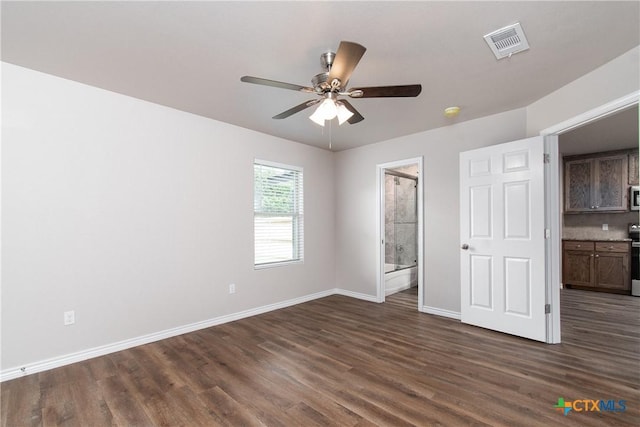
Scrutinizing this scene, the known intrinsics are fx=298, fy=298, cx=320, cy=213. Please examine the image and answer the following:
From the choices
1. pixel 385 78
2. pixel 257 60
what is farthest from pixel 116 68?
pixel 385 78

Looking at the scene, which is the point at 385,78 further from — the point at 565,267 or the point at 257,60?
the point at 565,267

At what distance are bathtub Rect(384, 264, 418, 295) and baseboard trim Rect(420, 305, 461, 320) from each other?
0.87 meters

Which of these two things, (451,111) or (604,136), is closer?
(451,111)

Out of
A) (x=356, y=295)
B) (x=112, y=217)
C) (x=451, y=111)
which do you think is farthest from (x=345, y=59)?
(x=356, y=295)

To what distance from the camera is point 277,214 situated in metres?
4.29

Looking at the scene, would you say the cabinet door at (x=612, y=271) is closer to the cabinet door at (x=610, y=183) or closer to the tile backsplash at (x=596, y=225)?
the tile backsplash at (x=596, y=225)

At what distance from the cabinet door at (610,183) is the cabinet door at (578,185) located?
89 mm

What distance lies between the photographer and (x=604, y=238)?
5148mm

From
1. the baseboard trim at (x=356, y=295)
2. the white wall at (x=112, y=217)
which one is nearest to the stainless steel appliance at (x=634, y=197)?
the baseboard trim at (x=356, y=295)

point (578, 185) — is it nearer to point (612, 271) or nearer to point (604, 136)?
point (604, 136)

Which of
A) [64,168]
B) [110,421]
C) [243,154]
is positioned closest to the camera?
[110,421]

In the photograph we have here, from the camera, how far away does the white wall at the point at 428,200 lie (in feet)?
11.9

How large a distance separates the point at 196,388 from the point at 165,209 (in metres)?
1.81

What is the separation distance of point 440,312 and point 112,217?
152 inches
